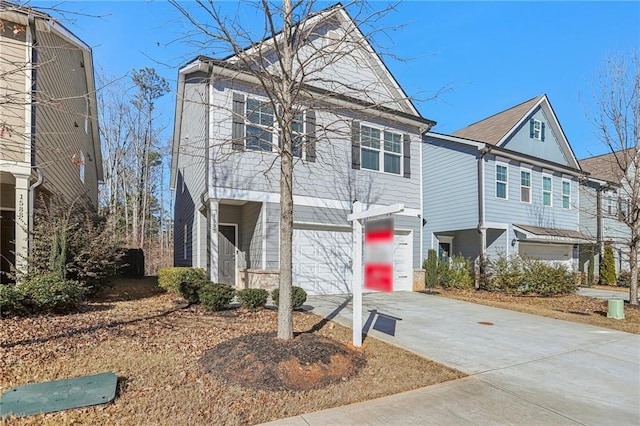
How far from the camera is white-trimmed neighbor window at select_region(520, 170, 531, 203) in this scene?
17.3 m

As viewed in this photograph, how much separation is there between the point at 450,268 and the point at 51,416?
49.1ft

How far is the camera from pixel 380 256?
5090 mm

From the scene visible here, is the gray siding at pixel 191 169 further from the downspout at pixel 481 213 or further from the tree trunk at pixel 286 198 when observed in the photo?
the downspout at pixel 481 213

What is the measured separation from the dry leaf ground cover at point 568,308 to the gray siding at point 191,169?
9.12m

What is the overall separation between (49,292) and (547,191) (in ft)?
66.3

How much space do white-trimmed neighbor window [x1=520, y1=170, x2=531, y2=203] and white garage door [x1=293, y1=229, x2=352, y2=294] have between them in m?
9.75

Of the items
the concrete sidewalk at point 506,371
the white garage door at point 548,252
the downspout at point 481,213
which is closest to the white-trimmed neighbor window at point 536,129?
the downspout at point 481,213

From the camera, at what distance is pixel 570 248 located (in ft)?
67.2

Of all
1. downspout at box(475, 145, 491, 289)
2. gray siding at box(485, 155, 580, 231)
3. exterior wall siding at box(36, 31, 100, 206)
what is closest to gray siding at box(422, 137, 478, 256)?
downspout at box(475, 145, 491, 289)

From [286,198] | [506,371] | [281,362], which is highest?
[286,198]

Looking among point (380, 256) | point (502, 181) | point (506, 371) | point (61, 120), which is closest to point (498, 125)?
point (502, 181)

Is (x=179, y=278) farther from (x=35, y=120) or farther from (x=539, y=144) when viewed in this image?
(x=539, y=144)

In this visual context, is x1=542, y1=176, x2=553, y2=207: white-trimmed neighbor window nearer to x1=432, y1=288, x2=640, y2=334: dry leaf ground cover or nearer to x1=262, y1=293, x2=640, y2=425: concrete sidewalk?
x1=432, y1=288, x2=640, y2=334: dry leaf ground cover

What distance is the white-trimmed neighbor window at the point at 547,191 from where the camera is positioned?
721 inches
